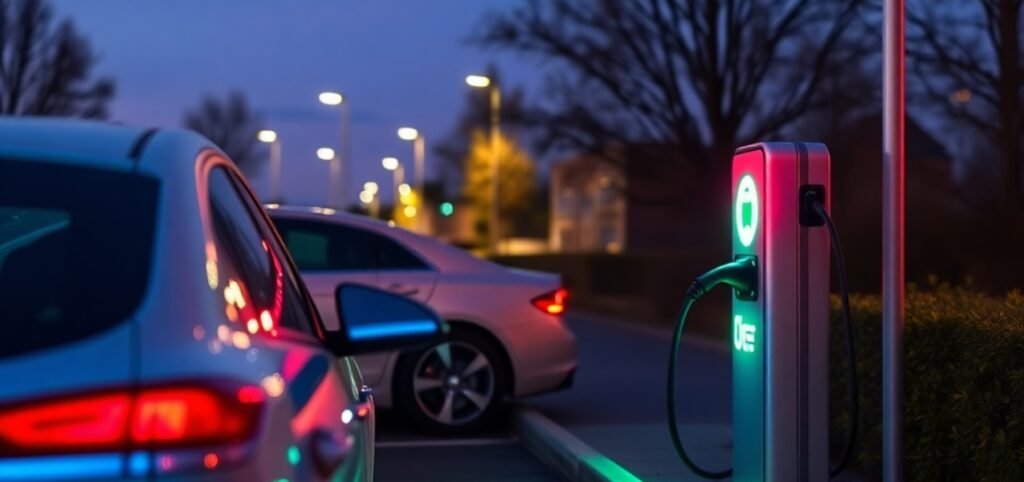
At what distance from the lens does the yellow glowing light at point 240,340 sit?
102 inches

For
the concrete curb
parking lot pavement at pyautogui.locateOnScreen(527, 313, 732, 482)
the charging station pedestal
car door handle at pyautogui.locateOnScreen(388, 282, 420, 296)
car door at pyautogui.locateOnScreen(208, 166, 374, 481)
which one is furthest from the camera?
car door handle at pyautogui.locateOnScreen(388, 282, 420, 296)

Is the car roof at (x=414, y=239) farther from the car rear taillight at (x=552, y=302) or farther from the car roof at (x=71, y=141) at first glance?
the car roof at (x=71, y=141)

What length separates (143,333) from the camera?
96.4 inches

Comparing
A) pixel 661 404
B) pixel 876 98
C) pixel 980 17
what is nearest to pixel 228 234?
pixel 661 404

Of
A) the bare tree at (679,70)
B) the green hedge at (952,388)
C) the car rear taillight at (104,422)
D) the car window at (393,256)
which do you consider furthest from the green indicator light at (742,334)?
the bare tree at (679,70)

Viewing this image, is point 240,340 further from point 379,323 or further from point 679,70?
point 679,70

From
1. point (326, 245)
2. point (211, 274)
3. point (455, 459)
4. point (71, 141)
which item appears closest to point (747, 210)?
point (455, 459)

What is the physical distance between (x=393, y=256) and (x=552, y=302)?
4.00ft

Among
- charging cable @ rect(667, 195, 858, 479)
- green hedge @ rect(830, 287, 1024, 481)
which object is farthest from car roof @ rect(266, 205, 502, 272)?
charging cable @ rect(667, 195, 858, 479)

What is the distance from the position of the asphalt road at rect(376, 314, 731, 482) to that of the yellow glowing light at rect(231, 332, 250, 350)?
5470mm

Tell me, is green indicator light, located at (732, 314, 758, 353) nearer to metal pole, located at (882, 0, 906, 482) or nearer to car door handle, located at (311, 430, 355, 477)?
metal pole, located at (882, 0, 906, 482)

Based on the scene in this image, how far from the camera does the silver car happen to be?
92.5 inches

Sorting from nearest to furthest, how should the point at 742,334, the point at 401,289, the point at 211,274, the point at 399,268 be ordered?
the point at 211,274
the point at 742,334
the point at 401,289
the point at 399,268

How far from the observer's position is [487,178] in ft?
212
